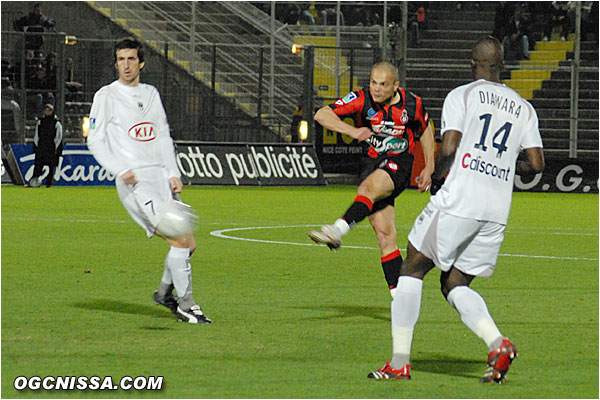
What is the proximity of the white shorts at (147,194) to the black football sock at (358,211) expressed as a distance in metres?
1.33

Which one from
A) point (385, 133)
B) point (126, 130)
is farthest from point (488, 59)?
point (126, 130)

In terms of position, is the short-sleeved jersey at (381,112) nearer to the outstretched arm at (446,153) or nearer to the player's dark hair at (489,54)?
the player's dark hair at (489,54)

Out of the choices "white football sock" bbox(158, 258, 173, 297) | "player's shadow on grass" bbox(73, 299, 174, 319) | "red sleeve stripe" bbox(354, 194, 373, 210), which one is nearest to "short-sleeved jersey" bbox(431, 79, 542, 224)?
"red sleeve stripe" bbox(354, 194, 373, 210)

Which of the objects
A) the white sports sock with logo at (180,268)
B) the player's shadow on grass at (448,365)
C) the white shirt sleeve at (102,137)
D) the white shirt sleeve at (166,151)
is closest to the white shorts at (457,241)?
the player's shadow on grass at (448,365)

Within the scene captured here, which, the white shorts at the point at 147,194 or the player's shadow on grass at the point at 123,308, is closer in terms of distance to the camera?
the white shorts at the point at 147,194

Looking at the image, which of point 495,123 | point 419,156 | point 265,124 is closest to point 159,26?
point 265,124

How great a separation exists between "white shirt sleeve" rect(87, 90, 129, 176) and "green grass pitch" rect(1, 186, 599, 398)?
1159 millimetres

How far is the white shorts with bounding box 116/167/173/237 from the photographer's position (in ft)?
28.6

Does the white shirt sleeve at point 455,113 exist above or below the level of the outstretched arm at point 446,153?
above

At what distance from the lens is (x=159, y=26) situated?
35.2 metres

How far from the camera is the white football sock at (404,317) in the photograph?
6.70 m

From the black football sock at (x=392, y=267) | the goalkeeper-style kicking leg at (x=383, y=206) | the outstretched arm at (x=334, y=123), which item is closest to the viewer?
the outstretched arm at (x=334, y=123)

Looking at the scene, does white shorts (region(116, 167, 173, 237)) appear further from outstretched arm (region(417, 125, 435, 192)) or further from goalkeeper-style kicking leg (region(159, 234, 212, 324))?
outstretched arm (region(417, 125, 435, 192))

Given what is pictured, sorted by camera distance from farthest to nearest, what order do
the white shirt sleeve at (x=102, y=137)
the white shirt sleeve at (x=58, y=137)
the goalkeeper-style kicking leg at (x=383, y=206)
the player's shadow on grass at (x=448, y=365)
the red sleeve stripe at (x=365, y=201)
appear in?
1. the white shirt sleeve at (x=58, y=137)
2. the red sleeve stripe at (x=365, y=201)
3. the goalkeeper-style kicking leg at (x=383, y=206)
4. the white shirt sleeve at (x=102, y=137)
5. the player's shadow on grass at (x=448, y=365)
